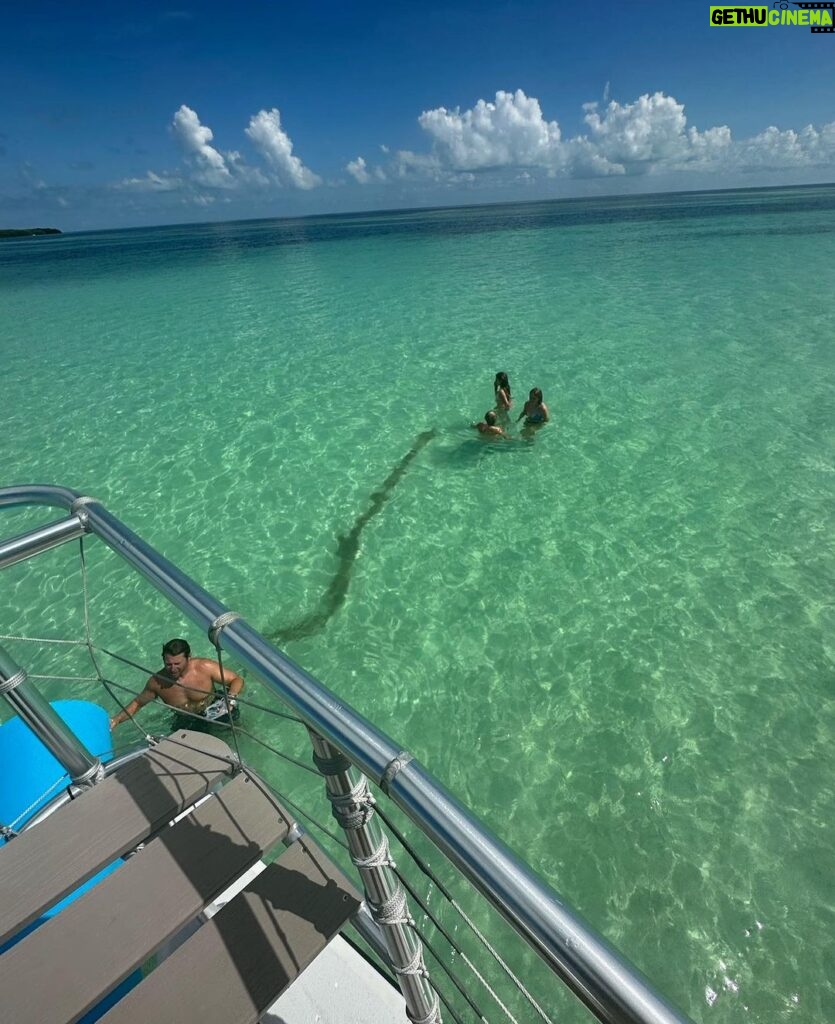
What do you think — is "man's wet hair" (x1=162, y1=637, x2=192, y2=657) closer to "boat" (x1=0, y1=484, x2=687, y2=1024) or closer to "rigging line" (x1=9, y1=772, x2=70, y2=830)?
"rigging line" (x1=9, y1=772, x2=70, y2=830)

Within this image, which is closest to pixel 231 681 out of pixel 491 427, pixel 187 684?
pixel 187 684

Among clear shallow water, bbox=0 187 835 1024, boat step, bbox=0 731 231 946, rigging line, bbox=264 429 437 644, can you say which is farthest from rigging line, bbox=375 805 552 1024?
rigging line, bbox=264 429 437 644

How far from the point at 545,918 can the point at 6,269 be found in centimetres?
6896

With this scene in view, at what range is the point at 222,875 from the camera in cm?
177

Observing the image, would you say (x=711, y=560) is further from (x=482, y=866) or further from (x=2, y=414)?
(x=2, y=414)

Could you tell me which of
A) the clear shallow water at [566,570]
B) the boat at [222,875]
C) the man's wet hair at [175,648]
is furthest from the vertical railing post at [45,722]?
the clear shallow water at [566,570]

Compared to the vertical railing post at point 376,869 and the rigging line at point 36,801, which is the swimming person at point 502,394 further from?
the vertical railing post at point 376,869

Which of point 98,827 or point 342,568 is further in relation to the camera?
point 342,568

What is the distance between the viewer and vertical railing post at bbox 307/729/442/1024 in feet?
4.47

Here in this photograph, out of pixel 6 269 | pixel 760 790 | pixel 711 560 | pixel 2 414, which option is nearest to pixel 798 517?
pixel 711 560

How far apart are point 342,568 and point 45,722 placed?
5005 millimetres

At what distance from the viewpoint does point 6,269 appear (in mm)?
52531

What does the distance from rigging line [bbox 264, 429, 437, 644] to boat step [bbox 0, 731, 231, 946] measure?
9.03 ft

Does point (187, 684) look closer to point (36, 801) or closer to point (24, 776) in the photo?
point (24, 776)
